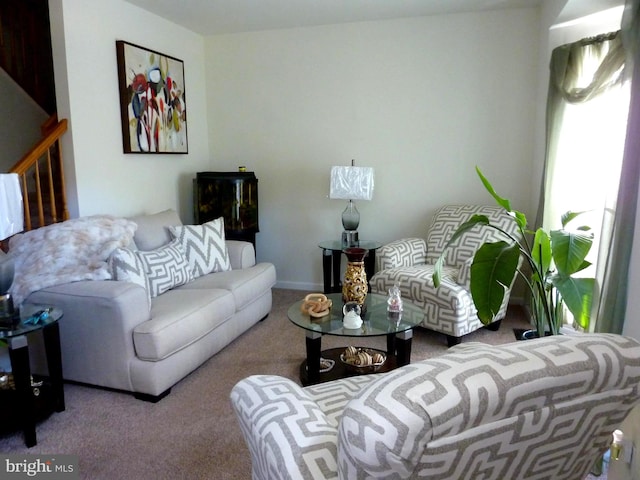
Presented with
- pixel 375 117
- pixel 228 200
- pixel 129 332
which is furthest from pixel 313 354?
pixel 375 117

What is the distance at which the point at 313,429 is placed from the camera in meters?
1.18

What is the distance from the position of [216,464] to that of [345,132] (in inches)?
122

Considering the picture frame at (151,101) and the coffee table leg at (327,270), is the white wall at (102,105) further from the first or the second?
the coffee table leg at (327,270)

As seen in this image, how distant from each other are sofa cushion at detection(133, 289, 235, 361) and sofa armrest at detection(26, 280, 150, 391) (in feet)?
0.24

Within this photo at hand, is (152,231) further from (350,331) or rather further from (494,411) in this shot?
(494,411)

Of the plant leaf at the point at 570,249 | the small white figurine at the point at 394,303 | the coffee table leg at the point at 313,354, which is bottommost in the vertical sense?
the coffee table leg at the point at 313,354

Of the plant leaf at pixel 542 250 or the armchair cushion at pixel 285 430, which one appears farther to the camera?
the plant leaf at pixel 542 250

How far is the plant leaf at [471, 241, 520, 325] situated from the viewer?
1925 mm

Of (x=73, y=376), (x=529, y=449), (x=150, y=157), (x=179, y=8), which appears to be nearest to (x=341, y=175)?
(x=150, y=157)

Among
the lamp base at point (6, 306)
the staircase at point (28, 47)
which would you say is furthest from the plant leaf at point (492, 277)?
the staircase at point (28, 47)

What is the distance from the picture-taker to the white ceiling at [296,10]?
3506mm

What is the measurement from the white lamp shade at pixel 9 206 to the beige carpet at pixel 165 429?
0.98 metres

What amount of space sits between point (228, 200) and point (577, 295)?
117 inches

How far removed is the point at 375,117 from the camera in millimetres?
4117
